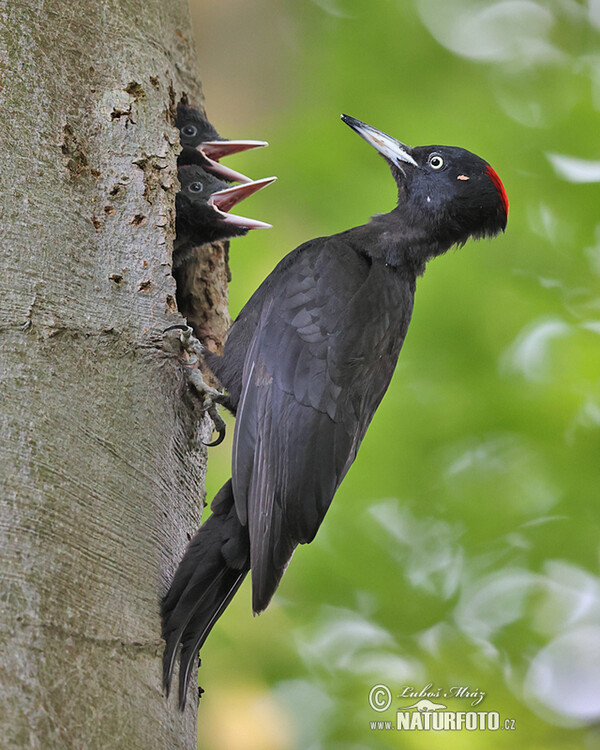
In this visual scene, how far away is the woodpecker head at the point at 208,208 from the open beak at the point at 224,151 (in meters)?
0.09

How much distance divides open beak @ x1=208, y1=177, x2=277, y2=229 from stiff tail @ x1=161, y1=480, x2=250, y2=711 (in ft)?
4.28

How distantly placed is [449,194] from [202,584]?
69.9 inches

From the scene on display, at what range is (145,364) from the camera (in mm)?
2213

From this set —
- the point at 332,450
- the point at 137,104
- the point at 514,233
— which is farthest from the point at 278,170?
the point at 332,450

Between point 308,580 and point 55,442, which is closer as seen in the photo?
point 55,442

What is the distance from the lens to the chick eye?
10.9 feet

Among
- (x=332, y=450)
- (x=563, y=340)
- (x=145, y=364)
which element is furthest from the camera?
(x=563, y=340)

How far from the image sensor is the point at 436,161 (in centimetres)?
334

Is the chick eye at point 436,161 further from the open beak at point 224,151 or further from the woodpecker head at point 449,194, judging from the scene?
the open beak at point 224,151

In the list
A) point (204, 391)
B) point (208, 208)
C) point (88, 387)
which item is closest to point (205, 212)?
point (208, 208)

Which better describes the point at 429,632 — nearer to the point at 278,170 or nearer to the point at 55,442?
the point at 278,170

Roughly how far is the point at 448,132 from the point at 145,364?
6.98 feet

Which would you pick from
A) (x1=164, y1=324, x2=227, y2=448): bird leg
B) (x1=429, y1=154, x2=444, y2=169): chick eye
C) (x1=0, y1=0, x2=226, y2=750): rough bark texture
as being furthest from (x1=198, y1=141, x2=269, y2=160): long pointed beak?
(x1=164, y1=324, x2=227, y2=448): bird leg

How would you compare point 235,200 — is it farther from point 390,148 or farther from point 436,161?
point 436,161
